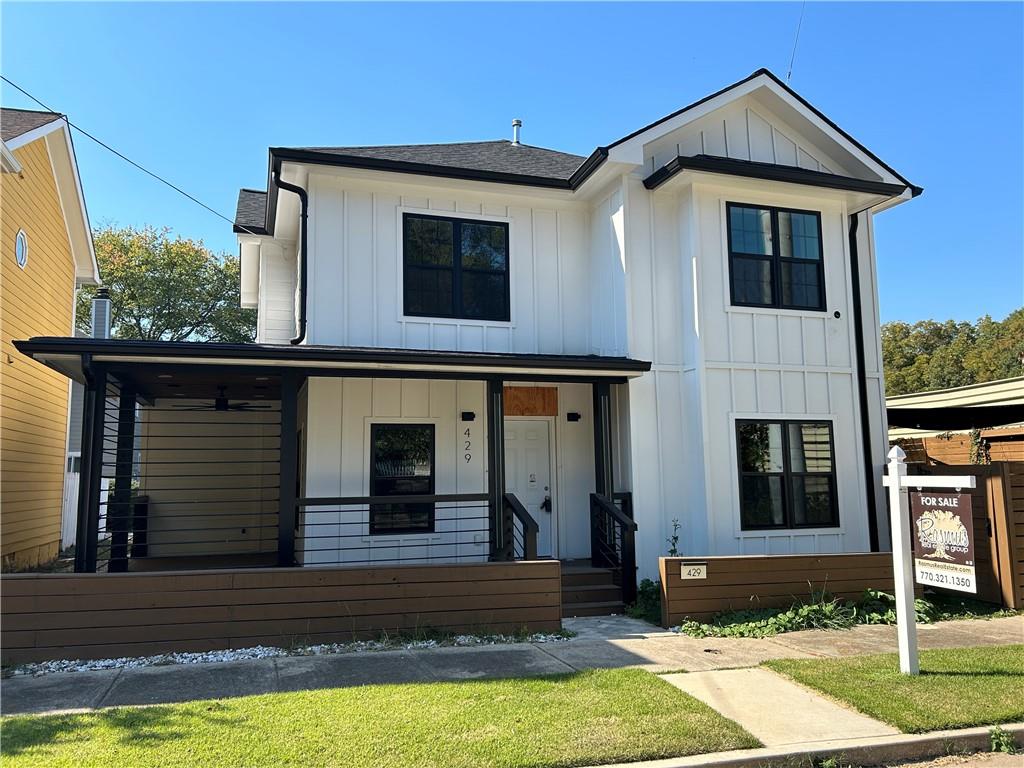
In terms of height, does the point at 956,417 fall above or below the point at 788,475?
above

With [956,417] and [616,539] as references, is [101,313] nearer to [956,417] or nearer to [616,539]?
[616,539]

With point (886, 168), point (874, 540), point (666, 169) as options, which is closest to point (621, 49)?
point (666, 169)

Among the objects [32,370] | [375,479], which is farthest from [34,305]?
[375,479]

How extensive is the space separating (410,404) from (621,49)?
6.15 m

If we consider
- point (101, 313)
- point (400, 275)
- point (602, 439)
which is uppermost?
point (400, 275)

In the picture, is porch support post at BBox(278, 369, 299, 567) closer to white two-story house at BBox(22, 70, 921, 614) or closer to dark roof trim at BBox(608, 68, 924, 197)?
white two-story house at BBox(22, 70, 921, 614)

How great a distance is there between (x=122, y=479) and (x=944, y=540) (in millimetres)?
9834

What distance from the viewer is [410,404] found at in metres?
10.8

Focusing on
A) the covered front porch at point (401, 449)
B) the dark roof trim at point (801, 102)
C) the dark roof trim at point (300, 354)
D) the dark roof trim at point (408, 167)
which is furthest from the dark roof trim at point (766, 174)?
the covered front porch at point (401, 449)

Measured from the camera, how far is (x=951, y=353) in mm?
39562

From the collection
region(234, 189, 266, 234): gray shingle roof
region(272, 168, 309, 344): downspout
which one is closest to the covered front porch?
region(272, 168, 309, 344): downspout

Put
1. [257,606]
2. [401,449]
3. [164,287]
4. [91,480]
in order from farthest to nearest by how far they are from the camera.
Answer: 1. [164,287]
2. [401,449]
3. [91,480]
4. [257,606]

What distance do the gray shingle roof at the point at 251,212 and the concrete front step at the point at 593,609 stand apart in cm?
854

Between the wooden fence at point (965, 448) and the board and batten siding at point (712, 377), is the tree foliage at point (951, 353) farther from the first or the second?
the board and batten siding at point (712, 377)
